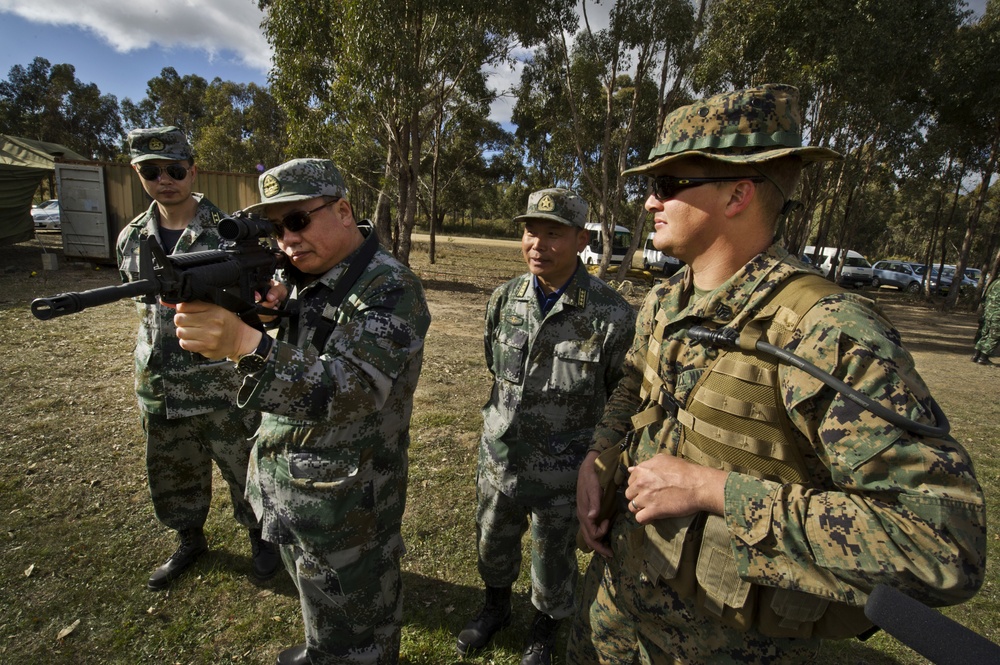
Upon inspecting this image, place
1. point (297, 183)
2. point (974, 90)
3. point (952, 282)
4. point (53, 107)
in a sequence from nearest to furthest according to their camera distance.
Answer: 1. point (297, 183)
2. point (974, 90)
3. point (952, 282)
4. point (53, 107)

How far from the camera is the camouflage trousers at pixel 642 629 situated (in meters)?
1.45

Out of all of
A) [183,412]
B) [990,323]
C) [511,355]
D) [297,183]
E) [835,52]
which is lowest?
[183,412]

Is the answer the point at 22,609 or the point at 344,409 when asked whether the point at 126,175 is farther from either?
the point at 344,409

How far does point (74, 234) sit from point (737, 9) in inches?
736

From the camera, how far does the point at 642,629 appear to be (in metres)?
1.68

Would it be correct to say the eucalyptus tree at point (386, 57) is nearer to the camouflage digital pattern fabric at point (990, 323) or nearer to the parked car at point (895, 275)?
the camouflage digital pattern fabric at point (990, 323)

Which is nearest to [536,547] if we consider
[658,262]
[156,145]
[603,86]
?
[156,145]

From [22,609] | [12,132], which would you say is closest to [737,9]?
[22,609]

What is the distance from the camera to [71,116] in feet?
150

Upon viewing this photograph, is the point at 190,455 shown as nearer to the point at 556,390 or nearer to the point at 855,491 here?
the point at 556,390

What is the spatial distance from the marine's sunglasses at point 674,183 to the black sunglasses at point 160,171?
289 cm

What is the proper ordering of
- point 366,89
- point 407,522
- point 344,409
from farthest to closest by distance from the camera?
point 366,89 < point 407,522 < point 344,409

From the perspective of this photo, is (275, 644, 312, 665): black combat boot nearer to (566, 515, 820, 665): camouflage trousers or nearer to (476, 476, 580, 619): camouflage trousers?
(476, 476, 580, 619): camouflage trousers

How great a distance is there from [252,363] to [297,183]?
0.74m
